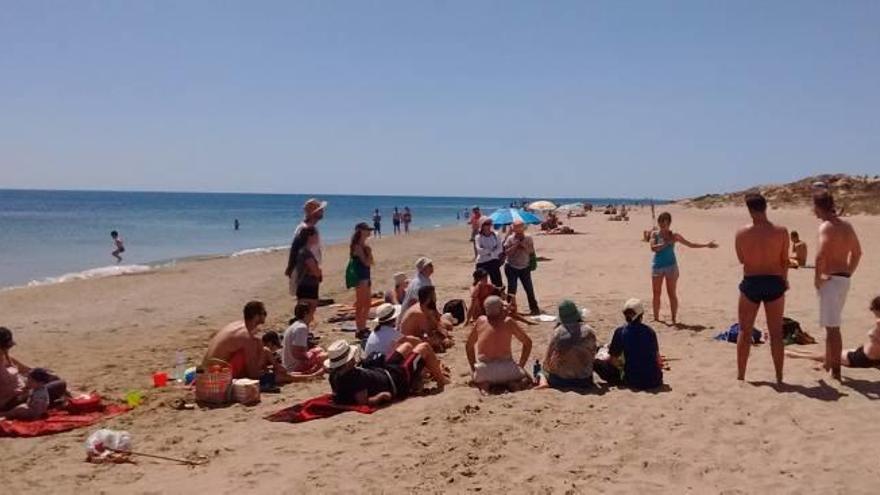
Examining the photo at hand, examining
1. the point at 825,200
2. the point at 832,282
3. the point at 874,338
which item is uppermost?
the point at 825,200

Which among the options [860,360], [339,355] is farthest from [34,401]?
[860,360]

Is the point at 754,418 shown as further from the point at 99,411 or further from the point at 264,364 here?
the point at 99,411

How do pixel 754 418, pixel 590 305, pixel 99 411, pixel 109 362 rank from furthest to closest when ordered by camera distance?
1. pixel 590 305
2. pixel 109 362
3. pixel 99 411
4. pixel 754 418

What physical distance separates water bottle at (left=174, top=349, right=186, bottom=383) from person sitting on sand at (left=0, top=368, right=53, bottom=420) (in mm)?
1463

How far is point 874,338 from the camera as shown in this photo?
21.8ft

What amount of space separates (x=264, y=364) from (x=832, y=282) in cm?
548

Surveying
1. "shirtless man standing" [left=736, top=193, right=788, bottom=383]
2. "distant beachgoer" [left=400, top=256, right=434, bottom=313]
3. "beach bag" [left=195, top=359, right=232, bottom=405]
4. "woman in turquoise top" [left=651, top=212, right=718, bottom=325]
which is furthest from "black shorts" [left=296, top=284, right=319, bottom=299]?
"shirtless man standing" [left=736, top=193, right=788, bottom=383]

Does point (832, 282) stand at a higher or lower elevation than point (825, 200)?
lower

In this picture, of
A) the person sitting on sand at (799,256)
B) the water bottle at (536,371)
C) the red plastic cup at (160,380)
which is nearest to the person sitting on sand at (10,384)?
the red plastic cup at (160,380)

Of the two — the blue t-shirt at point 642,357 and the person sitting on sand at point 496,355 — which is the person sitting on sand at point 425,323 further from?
the blue t-shirt at point 642,357

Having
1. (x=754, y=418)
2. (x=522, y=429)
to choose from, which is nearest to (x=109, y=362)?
(x=522, y=429)

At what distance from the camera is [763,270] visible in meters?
6.11

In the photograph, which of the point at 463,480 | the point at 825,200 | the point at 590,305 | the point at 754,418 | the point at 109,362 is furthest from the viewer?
the point at 590,305

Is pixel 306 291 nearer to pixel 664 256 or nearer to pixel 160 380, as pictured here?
pixel 160 380
